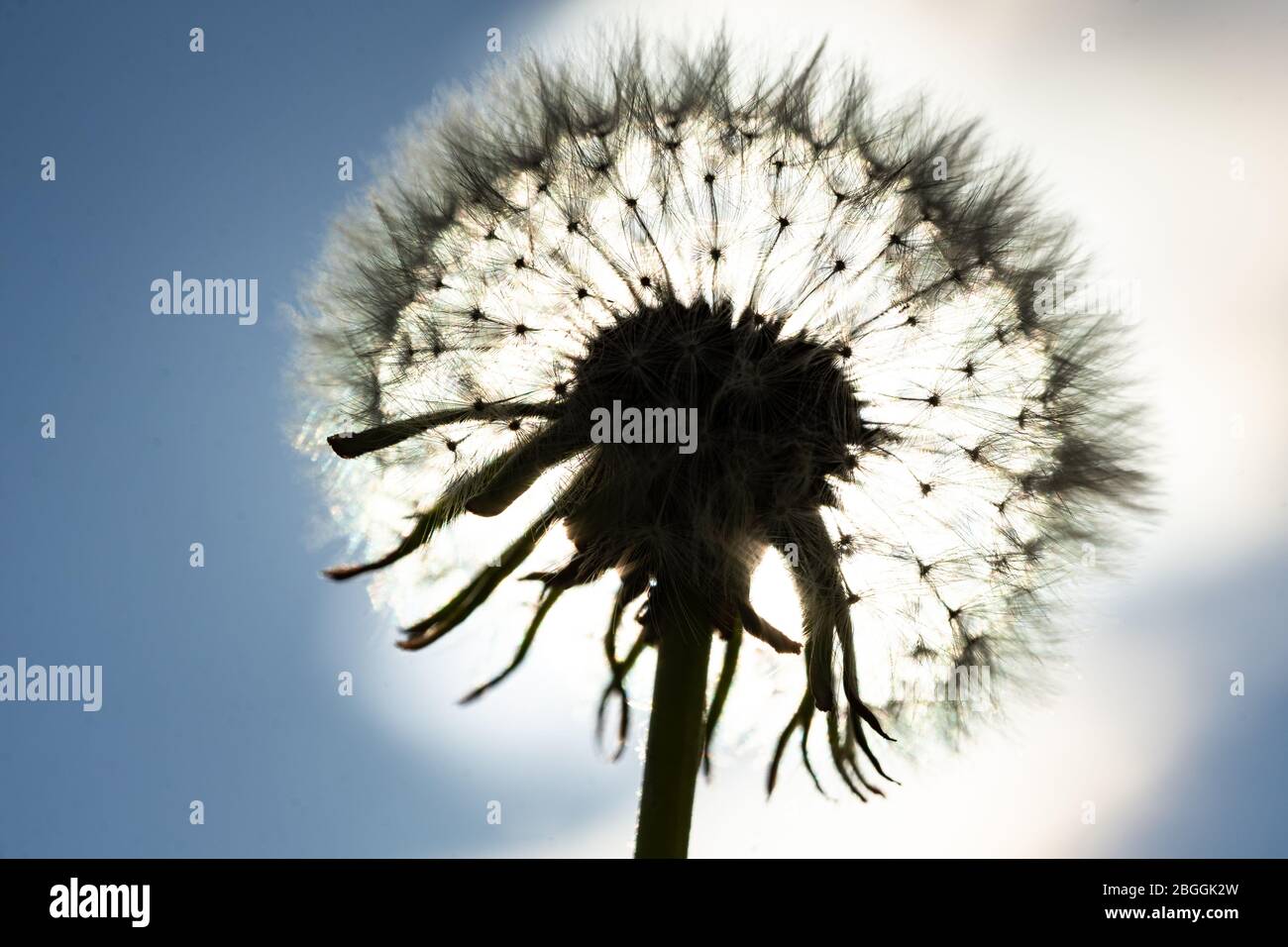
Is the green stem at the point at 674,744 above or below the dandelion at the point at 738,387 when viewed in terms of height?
below

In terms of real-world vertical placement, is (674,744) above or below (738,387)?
below

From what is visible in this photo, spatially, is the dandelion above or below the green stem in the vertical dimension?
above

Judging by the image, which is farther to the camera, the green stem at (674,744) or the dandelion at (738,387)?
the dandelion at (738,387)
